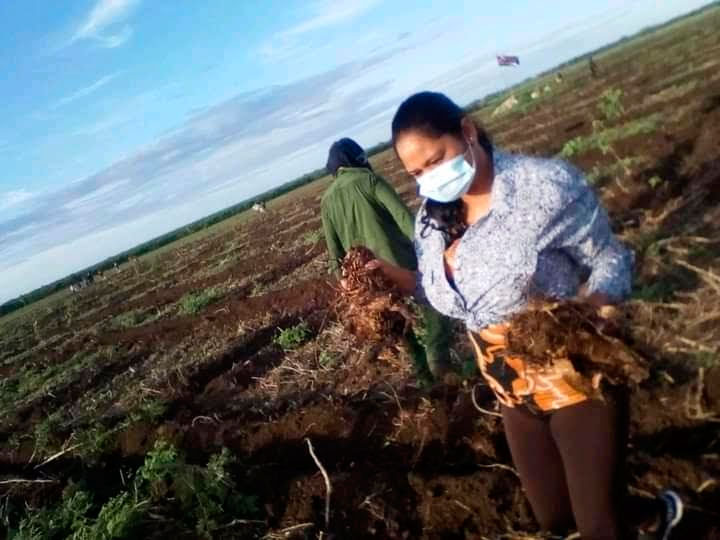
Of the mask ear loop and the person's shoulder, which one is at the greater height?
the mask ear loop

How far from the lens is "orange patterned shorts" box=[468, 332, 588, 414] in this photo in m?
1.87

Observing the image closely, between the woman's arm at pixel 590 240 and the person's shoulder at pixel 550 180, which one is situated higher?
the person's shoulder at pixel 550 180

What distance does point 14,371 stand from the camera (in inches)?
617

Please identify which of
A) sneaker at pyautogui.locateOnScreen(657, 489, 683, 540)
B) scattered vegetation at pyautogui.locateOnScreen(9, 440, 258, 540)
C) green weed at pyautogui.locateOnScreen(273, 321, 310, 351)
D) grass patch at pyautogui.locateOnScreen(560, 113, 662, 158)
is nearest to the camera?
sneaker at pyautogui.locateOnScreen(657, 489, 683, 540)

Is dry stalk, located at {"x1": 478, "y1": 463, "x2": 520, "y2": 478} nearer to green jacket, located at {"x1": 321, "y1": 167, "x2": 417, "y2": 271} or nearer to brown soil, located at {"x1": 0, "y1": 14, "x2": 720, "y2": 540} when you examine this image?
brown soil, located at {"x1": 0, "y1": 14, "x2": 720, "y2": 540}

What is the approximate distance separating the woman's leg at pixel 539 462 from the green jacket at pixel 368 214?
2.06m

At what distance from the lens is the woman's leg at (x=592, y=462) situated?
1855 millimetres

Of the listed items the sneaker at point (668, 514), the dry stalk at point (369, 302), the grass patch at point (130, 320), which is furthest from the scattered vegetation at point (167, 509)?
the grass patch at point (130, 320)

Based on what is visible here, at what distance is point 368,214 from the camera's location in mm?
4137

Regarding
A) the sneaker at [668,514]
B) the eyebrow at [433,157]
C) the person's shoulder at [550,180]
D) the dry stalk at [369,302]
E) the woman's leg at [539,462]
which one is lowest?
the sneaker at [668,514]

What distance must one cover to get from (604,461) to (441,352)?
276cm

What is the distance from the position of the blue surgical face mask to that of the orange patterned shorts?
1.44ft

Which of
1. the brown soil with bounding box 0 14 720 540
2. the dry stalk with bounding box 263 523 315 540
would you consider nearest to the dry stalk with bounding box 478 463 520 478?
the brown soil with bounding box 0 14 720 540

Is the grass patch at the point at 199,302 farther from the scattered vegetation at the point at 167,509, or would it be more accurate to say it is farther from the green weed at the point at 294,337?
the scattered vegetation at the point at 167,509
